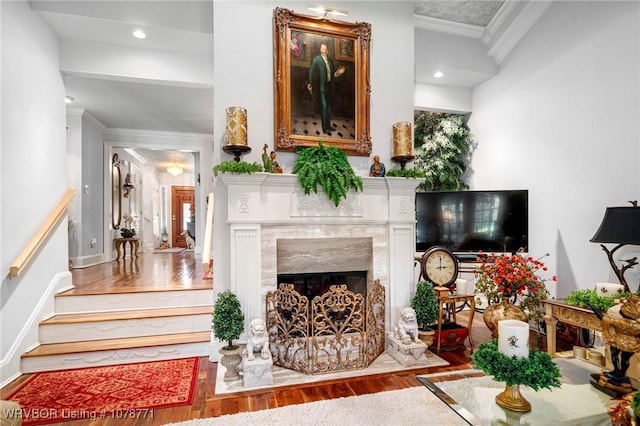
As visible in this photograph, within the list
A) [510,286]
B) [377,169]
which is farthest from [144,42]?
[510,286]

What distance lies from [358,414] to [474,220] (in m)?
2.85

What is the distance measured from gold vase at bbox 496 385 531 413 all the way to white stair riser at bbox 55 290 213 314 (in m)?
2.98

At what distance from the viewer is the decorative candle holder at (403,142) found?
319cm

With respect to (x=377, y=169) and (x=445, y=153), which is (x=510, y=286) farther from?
(x=445, y=153)

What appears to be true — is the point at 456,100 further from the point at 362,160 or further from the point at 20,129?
the point at 20,129

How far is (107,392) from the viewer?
2.41 meters

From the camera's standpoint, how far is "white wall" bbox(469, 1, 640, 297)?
113 inches

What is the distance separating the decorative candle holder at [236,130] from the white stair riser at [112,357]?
1929mm

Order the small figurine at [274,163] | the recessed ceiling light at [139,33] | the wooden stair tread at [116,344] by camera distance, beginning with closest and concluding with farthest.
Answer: the wooden stair tread at [116,344]
the small figurine at [274,163]
the recessed ceiling light at [139,33]

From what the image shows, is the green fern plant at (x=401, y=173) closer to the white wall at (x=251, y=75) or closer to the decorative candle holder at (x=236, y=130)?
the white wall at (x=251, y=75)

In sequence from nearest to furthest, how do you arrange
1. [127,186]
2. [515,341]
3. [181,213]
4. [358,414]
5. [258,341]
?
[515,341] < [358,414] < [258,341] < [127,186] < [181,213]

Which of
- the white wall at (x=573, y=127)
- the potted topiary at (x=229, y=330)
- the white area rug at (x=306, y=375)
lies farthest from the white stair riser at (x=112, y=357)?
the white wall at (x=573, y=127)

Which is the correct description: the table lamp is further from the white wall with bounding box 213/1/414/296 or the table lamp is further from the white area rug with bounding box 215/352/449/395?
the white wall with bounding box 213/1/414/296

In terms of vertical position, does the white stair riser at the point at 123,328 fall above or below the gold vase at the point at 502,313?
below
